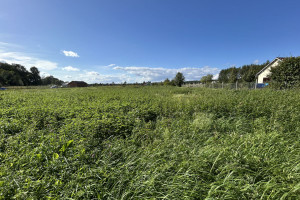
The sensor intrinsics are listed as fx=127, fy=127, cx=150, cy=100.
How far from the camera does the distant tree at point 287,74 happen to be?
1130cm

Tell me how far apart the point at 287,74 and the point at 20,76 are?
103443 millimetres

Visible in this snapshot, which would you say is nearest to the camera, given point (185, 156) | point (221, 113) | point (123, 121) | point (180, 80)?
point (185, 156)

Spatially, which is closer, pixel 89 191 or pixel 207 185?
pixel 89 191

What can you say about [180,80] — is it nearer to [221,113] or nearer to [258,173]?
[221,113]

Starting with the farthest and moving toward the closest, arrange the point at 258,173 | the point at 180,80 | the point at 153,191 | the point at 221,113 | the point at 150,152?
the point at 180,80, the point at 221,113, the point at 150,152, the point at 258,173, the point at 153,191

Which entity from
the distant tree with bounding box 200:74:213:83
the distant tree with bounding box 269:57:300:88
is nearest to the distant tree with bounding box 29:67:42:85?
the distant tree with bounding box 200:74:213:83

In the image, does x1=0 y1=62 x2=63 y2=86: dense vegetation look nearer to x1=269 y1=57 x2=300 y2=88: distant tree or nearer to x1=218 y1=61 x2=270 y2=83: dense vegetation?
x1=269 y1=57 x2=300 y2=88: distant tree

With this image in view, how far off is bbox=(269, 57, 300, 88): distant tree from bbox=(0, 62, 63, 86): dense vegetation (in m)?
85.5

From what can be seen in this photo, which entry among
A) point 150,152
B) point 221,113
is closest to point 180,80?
point 221,113

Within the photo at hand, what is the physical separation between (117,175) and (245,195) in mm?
1948

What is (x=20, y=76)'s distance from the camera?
7044cm

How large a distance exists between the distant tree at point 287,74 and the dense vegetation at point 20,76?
85.5 meters

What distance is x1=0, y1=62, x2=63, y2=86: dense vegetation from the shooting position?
56.1 meters

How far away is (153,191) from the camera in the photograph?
1890 mm
